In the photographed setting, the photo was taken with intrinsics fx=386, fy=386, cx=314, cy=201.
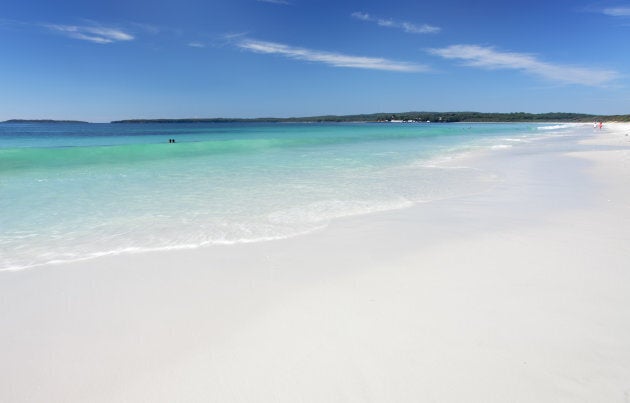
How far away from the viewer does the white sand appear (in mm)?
2213

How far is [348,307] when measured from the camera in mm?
3080

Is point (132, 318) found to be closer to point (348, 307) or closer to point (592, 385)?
point (348, 307)

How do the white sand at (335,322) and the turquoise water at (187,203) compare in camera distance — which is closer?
the white sand at (335,322)

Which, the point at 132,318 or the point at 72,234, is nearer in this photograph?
the point at 132,318

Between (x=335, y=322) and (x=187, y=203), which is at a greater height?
(x=187, y=203)

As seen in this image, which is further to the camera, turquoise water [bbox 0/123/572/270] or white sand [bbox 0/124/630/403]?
turquoise water [bbox 0/123/572/270]

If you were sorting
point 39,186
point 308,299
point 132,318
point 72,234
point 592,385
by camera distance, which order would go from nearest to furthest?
1. point 592,385
2. point 132,318
3. point 308,299
4. point 72,234
5. point 39,186

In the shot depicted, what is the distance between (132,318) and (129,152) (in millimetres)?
21973

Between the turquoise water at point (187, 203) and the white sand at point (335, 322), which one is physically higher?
the turquoise water at point (187, 203)

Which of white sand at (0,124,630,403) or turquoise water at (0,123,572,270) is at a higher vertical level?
turquoise water at (0,123,572,270)

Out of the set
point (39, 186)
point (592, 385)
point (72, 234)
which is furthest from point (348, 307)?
point (39, 186)

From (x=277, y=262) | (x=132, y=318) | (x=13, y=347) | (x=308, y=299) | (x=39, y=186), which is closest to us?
(x=13, y=347)

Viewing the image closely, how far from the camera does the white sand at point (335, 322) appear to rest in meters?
2.21

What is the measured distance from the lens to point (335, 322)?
2859mm
